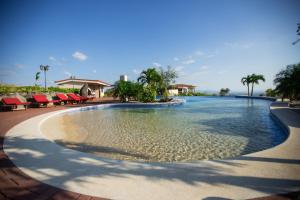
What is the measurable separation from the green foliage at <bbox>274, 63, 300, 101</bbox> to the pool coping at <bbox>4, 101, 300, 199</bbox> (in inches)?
494

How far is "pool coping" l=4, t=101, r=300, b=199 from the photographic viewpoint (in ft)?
8.75

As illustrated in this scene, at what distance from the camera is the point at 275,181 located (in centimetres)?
295

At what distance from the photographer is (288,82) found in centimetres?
1508

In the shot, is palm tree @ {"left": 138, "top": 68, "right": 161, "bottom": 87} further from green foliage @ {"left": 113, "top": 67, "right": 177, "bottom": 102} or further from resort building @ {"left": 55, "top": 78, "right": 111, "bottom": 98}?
resort building @ {"left": 55, "top": 78, "right": 111, "bottom": 98}

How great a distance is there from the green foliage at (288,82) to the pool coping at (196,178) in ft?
41.2

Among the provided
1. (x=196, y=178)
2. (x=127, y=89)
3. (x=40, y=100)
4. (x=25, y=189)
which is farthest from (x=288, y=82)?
(x=40, y=100)

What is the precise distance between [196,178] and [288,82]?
665 inches

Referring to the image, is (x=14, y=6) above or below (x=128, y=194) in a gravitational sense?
above

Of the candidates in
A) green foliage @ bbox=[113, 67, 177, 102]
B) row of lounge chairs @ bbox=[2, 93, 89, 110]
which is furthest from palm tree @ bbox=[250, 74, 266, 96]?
row of lounge chairs @ bbox=[2, 93, 89, 110]

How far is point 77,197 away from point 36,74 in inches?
1709

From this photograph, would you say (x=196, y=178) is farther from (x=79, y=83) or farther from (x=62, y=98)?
(x=79, y=83)

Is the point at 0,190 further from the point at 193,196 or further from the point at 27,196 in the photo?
the point at 193,196

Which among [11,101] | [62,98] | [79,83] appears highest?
[79,83]

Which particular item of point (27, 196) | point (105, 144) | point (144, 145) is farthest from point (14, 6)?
point (27, 196)
